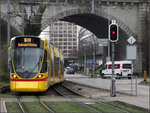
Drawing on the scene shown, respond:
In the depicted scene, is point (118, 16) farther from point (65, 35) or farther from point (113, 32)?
point (65, 35)

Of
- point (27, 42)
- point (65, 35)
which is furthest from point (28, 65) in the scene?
point (65, 35)

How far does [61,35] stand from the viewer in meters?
176

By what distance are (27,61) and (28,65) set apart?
0.22 m

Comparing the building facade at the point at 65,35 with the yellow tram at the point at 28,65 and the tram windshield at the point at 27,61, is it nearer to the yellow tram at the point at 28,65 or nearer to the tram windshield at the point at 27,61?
the yellow tram at the point at 28,65

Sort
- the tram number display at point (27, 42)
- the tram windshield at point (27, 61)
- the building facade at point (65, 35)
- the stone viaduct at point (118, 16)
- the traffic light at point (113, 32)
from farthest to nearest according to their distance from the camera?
the building facade at point (65, 35) < the stone viaduct at point (118, 16) < the tram number display at point (27, 42) < the tram windshield at point (27, 61) < the traffic light at point (113, 32)

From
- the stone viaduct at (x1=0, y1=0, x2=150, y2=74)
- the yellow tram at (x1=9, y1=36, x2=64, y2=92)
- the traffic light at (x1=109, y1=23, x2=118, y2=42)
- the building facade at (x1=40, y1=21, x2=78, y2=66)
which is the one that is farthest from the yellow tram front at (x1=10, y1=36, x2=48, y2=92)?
the building facade at (x1=40, y1=21, x2=78, y2=66)

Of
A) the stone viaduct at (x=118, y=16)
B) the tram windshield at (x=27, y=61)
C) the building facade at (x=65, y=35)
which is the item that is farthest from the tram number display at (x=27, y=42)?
the building facade at (x=65, y=35)

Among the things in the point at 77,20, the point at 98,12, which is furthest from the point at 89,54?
the point at 98,12

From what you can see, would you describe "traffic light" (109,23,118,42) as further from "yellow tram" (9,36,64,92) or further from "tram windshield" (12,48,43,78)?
"tram windshield" (12,48,43,78)

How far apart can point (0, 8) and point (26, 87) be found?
1192 inches

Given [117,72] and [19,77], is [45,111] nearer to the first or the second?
[19,77]

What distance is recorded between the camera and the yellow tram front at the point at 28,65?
17766 mm

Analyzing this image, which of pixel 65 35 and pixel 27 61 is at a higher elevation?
pixel 65 35

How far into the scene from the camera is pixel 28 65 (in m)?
18.1
